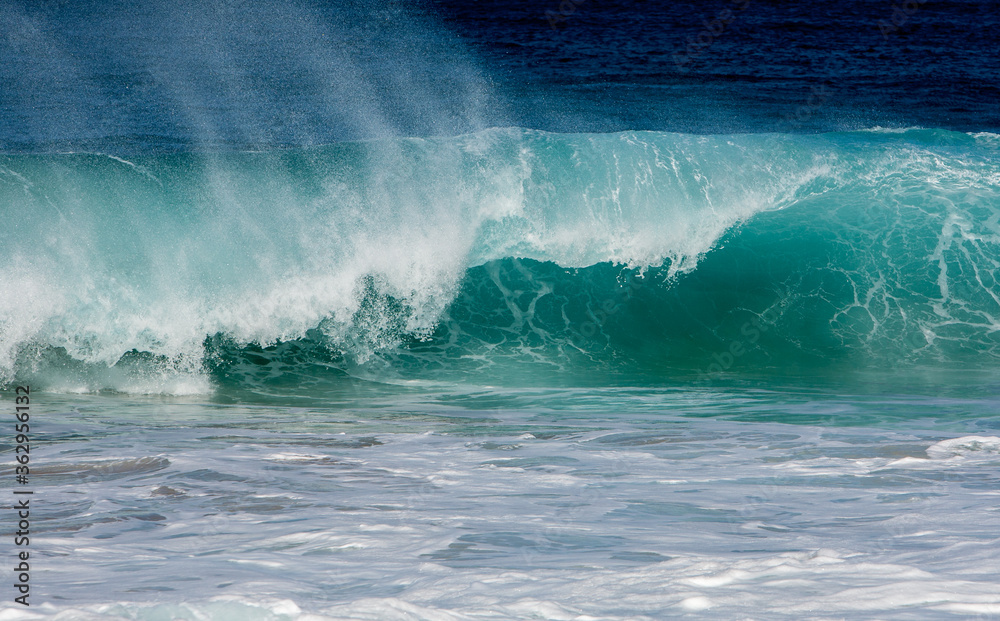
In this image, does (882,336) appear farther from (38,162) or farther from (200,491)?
(38,162)

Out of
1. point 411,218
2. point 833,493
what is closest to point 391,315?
point 411,218

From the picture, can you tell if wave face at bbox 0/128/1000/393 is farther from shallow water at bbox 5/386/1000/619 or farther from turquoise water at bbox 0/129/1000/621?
shallow water at bbox 5/386/1000/619

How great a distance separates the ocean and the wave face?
1.9 inches

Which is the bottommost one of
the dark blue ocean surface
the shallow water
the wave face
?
the shallow water

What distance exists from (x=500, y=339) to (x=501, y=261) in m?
1.13

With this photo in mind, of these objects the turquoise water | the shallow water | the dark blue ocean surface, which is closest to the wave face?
the turquoise water

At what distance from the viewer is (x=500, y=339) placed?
9086 mm

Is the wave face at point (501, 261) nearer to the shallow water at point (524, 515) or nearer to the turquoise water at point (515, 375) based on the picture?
the turquoise water at point (515, 375)

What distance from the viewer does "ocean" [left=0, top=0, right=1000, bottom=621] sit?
2.67 meters

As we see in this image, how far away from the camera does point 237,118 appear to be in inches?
637

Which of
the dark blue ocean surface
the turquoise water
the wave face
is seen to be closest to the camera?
the turquoise water

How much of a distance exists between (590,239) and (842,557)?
7.53 metres

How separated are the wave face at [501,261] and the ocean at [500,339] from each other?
0.05 metres

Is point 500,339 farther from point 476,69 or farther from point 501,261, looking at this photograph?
point 476,69
